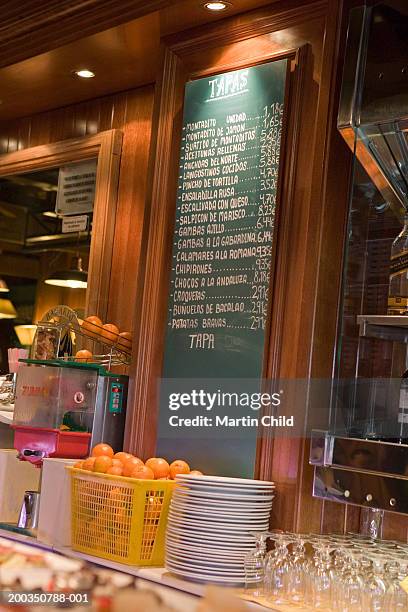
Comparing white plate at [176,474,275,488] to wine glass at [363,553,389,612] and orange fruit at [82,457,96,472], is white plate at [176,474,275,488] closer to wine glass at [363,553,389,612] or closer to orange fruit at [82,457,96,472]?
orange fruit at [82,457,96,472]

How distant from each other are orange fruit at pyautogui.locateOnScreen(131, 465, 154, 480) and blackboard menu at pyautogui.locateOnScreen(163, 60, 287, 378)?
429 mm

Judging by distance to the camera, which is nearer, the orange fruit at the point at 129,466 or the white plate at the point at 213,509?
the white plate at the point at 213,509

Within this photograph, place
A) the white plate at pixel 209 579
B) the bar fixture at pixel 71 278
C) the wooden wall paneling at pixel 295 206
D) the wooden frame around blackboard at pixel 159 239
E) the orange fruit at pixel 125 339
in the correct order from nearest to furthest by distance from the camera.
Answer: the white plate at pixel 209 579 < the wooden wall paneling at pixel 295 206 < the wooden frame around blackboard at pixel 159 239 < the orange fruit at pixel 125 339 < the bar fixture at pixel 71 278

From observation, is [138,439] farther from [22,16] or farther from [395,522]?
[22,16]

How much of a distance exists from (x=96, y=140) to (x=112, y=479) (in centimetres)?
206

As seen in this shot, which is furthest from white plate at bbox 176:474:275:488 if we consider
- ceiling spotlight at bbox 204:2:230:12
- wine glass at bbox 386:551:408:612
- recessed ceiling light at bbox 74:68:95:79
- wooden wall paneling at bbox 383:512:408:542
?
recessed ceiling light at bbox 74:68:95:79

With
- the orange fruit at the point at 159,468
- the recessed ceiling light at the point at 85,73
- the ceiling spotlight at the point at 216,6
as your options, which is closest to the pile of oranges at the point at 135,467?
the orange fruit at the point at 159,468

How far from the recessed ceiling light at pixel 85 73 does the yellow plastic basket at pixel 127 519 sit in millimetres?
1964

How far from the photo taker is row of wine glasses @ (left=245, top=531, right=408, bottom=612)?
2.16m

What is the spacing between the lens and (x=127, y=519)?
2879mm

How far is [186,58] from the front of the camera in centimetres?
356

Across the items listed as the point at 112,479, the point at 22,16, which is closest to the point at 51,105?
the point at 22,16

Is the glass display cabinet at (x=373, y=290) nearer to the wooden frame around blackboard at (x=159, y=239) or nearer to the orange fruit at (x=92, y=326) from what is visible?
the wooden frame around blackboard at (x=159, y=239)

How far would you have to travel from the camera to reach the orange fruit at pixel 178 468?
9.99ft
